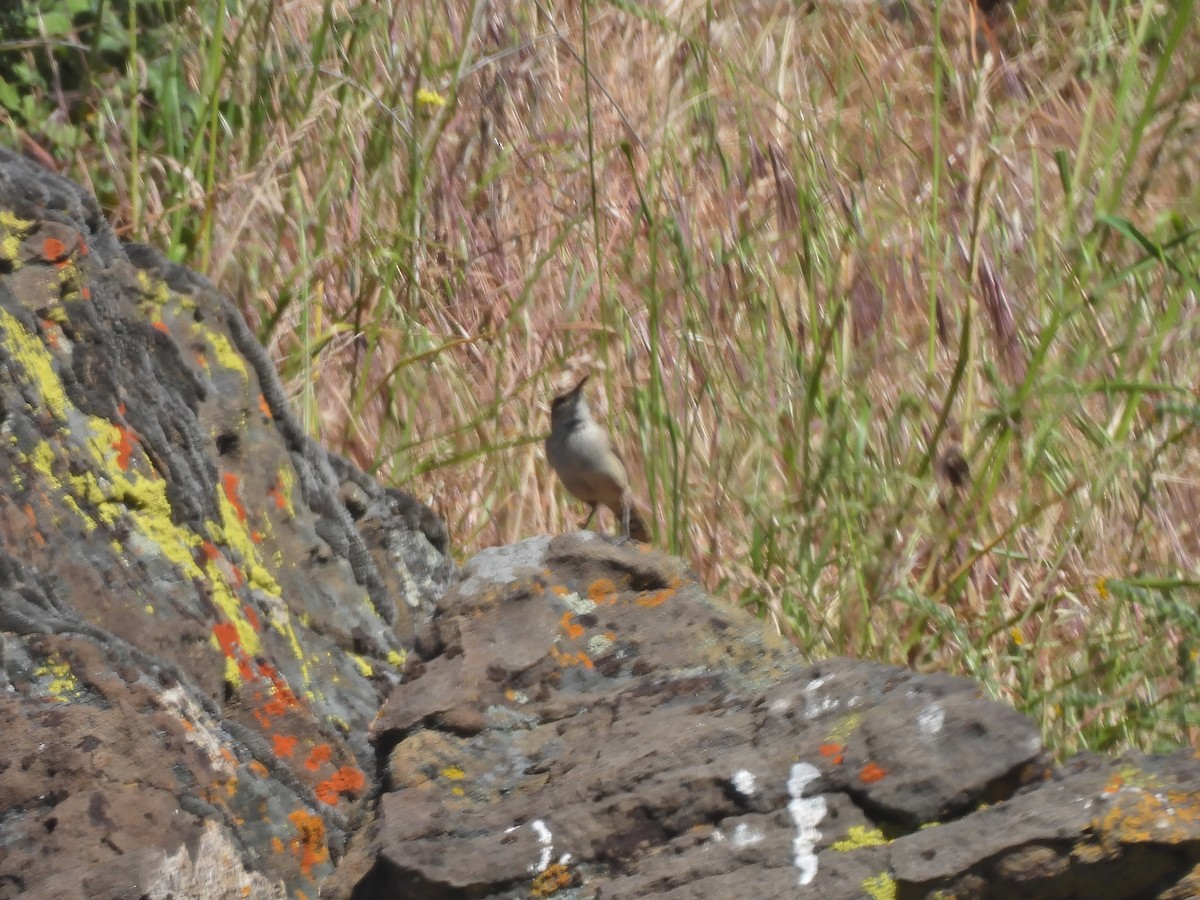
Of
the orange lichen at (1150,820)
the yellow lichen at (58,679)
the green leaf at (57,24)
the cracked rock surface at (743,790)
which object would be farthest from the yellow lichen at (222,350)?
the green leaf at (57,24)

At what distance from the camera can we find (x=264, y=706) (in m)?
2.45

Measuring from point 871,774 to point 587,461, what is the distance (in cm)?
198

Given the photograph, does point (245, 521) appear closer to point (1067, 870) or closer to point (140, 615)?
point (140, 615)

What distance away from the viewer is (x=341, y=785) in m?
2.47

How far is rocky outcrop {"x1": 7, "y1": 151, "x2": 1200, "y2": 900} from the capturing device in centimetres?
193

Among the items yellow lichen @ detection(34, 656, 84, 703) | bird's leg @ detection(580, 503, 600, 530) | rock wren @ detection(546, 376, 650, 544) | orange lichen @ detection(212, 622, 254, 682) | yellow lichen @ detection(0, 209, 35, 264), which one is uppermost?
yellow lichen @ detection(0, 209, 35, 264)

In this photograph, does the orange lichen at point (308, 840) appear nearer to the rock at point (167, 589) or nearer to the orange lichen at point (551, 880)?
the rock at point (167, 589)

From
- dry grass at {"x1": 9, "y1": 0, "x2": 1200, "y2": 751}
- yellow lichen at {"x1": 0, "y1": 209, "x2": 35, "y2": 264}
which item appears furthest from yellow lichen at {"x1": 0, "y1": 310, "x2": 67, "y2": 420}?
dry grass at {"x1": 9, "y1": 0, "x2": 1200, "y2": 751}

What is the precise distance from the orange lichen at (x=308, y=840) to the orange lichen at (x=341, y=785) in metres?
0.11

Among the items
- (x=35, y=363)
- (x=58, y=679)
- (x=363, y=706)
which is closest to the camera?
(x=58, y=679)

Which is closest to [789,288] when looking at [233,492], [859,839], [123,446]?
[233,492]

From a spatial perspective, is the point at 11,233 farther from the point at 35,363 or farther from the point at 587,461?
the point at 587,461

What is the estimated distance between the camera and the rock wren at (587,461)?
3922 mm

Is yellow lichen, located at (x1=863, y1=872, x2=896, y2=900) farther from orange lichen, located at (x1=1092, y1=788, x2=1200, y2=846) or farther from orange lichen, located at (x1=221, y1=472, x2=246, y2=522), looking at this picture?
orange lichen, located at (x1=221, y1=472, x2=246, y2=522)
